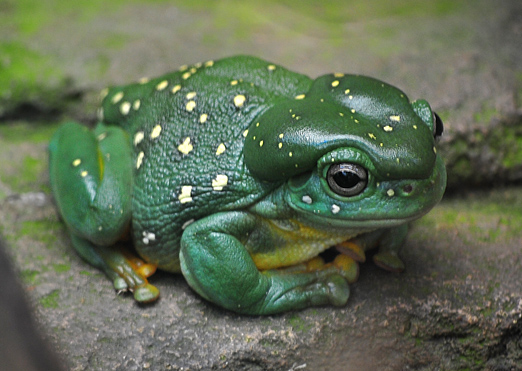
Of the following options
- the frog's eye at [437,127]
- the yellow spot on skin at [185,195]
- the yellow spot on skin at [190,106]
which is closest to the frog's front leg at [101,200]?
the yellow spot on skin at [185,195]

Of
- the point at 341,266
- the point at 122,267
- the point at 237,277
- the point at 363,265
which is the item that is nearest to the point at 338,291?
the point at 341,266

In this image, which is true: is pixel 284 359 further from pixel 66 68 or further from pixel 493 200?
pixel 66 68

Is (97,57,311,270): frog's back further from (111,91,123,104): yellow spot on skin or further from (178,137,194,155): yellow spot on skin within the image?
(111,91,123,104): yellow spot on skin

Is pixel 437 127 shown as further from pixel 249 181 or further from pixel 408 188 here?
pixel 249 181

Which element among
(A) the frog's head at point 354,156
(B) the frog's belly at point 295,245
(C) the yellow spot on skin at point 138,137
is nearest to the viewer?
(A) the frog's head at point 354,156

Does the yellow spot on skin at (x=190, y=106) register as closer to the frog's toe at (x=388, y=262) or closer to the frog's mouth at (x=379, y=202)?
the frog's mouth at (x=379, y=202)
